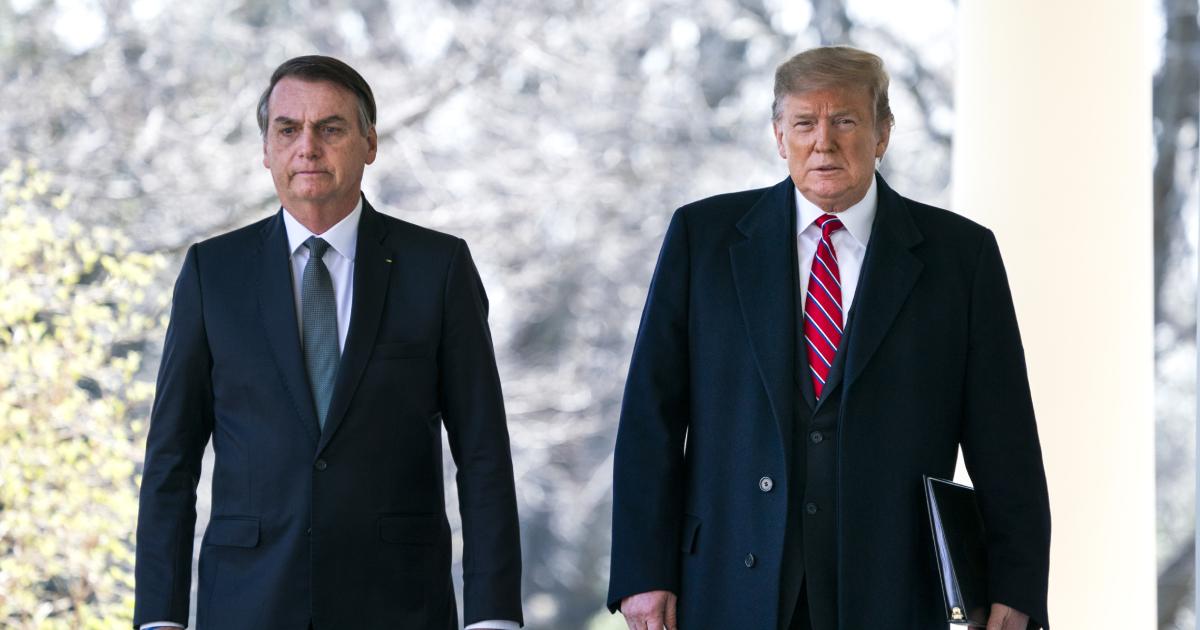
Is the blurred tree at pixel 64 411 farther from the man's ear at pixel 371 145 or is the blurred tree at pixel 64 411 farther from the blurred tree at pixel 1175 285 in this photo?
the blurred tree at pixel 1175 285

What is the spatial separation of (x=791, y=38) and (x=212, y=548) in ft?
12.6

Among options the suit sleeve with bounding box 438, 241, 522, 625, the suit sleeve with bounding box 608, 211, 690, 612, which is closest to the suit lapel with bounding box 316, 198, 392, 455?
the suit sleeve with bounding box 438, 241, 522, 625

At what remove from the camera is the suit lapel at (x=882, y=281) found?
8.17 feet

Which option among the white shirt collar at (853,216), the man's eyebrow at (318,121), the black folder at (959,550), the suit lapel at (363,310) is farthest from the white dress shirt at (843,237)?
the man's eyebrow at (318,121)

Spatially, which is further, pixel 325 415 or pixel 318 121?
pixel 318 121

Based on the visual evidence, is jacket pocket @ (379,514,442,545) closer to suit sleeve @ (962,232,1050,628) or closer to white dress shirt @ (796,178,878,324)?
white dress shirt @ (796,178,878,324)

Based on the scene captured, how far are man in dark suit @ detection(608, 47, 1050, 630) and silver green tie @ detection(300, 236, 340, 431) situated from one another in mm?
551

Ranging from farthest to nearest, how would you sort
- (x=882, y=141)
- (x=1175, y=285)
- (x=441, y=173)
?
(x=1175, y=285)
(x=441, y=173)
(x=882, y=141)

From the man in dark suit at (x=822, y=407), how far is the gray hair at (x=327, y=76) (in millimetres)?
634

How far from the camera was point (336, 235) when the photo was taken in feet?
8.59

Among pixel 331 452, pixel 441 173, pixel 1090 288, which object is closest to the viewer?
pixel 331 452

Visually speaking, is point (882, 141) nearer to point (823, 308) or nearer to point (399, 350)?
point (823, 308)

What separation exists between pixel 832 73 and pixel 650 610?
41.1 inches

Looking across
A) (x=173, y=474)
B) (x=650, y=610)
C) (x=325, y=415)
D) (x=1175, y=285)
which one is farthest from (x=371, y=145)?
(x=1175, y=285)
